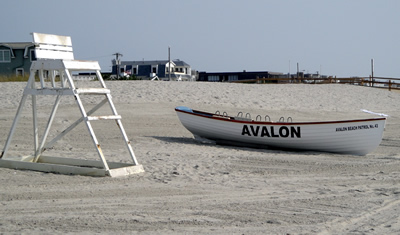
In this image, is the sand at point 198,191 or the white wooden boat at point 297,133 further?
the white wooden boat at point 297,133

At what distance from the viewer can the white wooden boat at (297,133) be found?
1172 centimetres

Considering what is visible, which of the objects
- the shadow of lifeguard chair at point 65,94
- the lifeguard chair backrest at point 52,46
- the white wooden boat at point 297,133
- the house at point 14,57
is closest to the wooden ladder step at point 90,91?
the shadow of lifeguard chair at point 65,94

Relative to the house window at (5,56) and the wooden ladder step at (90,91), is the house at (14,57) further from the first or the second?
the wooden ladder step at (90,91)

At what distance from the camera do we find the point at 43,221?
18.2 ft

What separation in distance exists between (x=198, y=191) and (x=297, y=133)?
550 cm

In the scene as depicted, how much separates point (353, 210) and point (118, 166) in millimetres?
4131

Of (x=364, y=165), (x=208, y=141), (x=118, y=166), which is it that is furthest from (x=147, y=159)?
(x=364, y=165)

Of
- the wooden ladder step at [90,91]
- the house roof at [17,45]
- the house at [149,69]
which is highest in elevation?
the house roof at [17,45]

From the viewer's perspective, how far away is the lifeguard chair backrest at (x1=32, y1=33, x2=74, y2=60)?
8324 mm

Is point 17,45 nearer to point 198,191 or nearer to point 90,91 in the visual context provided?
point 90,91

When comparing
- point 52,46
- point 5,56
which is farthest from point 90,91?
point 5,56

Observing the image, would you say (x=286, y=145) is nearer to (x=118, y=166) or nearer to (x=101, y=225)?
(x=118, y=166)

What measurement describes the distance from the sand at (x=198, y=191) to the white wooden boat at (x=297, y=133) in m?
0.31

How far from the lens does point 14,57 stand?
1831 inches
